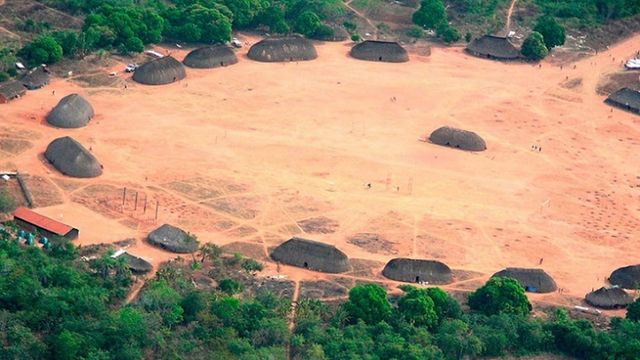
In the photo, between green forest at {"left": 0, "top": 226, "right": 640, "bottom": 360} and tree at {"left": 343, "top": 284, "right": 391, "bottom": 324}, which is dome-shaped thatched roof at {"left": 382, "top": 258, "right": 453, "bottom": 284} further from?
tree at {"left": 343, "top": 284, "right": 391, "bottom": 324}

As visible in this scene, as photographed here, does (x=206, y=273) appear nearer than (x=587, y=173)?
Yes

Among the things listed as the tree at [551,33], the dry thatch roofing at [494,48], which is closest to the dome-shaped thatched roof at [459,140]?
the dry thatch roofing at [494,48]

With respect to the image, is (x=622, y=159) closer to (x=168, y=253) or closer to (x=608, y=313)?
(x=608, y=313)

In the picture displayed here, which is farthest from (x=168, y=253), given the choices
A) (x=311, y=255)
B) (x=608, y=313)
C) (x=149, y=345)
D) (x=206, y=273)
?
(x=608, y=313)

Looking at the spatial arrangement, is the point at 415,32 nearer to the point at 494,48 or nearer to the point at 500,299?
the point at 494,48

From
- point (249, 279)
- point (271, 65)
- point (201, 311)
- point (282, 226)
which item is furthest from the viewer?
point (271, 65)

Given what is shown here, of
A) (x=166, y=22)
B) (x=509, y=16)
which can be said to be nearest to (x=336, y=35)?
(x=166, y=22)

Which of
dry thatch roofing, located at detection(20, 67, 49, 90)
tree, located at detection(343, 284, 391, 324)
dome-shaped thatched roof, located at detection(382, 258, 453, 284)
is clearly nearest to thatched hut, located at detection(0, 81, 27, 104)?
dry thatch roofing, located at detection(20, 67, 49, 90)
